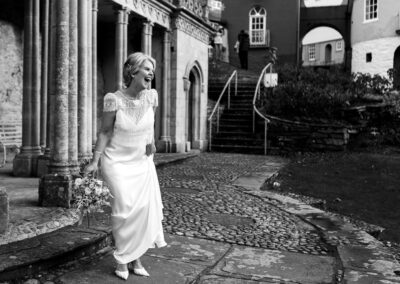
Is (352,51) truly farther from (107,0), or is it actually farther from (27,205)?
(27,205)

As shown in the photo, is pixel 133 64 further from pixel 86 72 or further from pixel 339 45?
pixel 339 45

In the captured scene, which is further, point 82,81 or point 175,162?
point 175,162

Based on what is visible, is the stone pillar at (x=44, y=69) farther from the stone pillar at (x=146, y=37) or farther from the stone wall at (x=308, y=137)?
the stone wall at (x=308, y=137)

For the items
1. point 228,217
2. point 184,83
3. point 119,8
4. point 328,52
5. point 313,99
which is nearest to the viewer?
point 228,217

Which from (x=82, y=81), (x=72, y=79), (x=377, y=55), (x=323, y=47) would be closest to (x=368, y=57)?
(x=377, y=55)

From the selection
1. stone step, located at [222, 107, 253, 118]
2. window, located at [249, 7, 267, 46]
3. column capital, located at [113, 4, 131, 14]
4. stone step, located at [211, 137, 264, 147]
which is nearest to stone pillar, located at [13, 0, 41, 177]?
column capital, located at [113, 4, 131, 14]

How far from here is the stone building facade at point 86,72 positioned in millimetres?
5516

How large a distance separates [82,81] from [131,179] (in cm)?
382

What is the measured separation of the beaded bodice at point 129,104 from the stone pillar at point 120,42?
7876 mm

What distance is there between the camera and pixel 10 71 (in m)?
11.2

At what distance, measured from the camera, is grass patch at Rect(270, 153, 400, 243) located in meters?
7.09

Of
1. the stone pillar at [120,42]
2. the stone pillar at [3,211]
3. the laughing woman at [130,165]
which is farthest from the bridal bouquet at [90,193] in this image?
the stone pillar at [120,42]

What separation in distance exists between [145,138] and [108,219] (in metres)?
1.68

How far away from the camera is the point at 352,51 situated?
30188 millimetres
